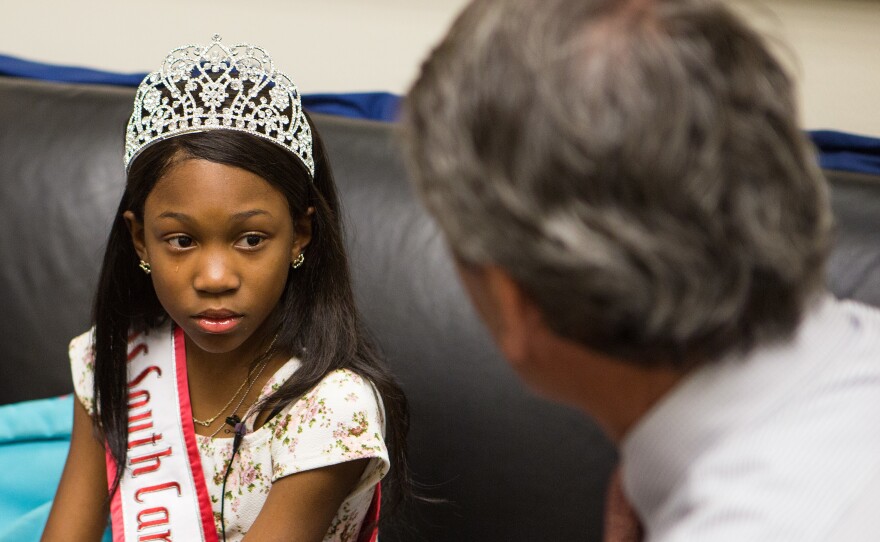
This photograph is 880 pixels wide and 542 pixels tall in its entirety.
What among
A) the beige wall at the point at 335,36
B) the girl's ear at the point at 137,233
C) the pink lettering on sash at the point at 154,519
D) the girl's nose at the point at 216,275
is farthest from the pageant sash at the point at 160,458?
the beige wall at the point at 335,36

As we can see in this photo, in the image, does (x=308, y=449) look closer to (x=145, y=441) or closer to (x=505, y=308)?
(x=145, y=441)

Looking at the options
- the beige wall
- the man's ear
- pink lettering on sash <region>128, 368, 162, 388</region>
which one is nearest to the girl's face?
pink lettering on sash <region>128, 368, 162, 388</region>

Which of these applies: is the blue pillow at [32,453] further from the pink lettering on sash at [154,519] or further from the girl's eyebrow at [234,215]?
the girl's eyebrow at [234,215]

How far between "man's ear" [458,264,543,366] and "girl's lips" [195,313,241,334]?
0.52 metres

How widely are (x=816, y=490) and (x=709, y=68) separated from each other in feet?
0.82

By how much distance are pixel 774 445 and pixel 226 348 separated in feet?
2.36

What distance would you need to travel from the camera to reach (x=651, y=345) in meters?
0.60

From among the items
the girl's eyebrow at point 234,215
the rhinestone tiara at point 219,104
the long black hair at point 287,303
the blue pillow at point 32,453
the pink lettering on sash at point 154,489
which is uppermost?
the rhinestone tiara at point 219,104

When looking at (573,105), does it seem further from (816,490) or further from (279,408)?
(279,408)

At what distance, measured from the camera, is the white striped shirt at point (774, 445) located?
58 centimetres

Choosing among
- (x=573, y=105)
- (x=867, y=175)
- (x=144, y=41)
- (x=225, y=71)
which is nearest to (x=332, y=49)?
(x=144, y=41)

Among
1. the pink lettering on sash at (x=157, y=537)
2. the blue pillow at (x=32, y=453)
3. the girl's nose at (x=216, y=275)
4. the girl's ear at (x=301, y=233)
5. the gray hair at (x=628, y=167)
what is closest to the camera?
the gray hair at (x=628, y=167)

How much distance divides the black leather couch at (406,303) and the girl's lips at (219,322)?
1.30ft

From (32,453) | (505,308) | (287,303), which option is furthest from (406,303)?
(505,308)
